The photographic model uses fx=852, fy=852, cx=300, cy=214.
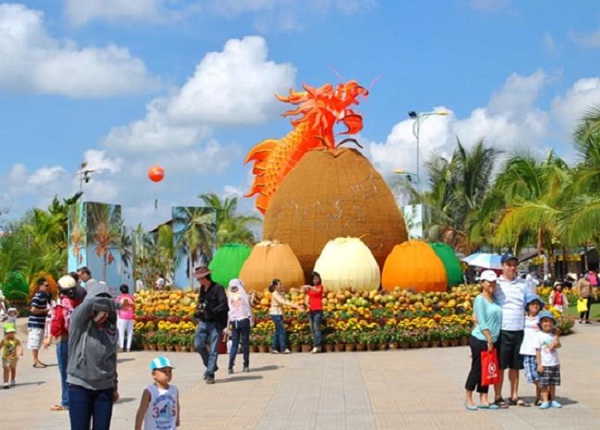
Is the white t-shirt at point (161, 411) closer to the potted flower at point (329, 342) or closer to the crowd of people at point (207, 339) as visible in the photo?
the crowd of people at point (207, 339)

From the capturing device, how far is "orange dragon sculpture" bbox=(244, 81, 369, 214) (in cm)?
2280

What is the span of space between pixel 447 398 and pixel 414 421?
1576 mm

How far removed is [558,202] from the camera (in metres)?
27.3

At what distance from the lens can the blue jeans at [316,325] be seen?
613 inches

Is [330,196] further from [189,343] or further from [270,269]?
[189,343]

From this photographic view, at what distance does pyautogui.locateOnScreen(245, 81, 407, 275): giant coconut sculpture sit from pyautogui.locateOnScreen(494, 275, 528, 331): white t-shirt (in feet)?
37.6

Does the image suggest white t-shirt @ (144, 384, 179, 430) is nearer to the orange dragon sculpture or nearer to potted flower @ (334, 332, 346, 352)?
potted flower @ (334, 332, 346, 352)

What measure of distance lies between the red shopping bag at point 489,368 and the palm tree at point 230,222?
119 ft

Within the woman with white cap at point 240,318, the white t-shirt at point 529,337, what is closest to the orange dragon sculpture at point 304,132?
the woman with white cap at point 240,318

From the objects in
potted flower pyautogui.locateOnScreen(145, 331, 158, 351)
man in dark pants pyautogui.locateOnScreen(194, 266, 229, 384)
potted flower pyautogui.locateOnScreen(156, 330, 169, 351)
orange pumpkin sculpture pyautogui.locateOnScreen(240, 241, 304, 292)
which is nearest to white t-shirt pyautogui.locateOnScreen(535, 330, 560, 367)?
man in dark pants pyautogui.locateOnScreen(194, 266, 229, 384)

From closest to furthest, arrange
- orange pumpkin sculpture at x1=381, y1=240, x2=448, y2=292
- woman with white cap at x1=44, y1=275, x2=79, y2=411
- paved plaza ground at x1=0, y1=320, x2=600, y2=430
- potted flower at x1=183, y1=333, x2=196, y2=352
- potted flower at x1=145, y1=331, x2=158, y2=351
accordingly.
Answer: paved plaza ground at x1=0, y1=320, x2=600, y2=430 → woman with white cap at x1=44, y1=275, x2=79, y2=411 → potted flower at x1=183, y1=333, x2=196, y2=352 → potted flower at x1=145, y1=331, x2=158, y2=351 → orange pumpkin sculpture at x1=381, y1=240, x2=448, y2=292

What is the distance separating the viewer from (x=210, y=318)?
38.3 feet

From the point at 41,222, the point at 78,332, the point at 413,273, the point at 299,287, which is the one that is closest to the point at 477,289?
the point at 413,273

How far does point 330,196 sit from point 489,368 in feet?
40.2
